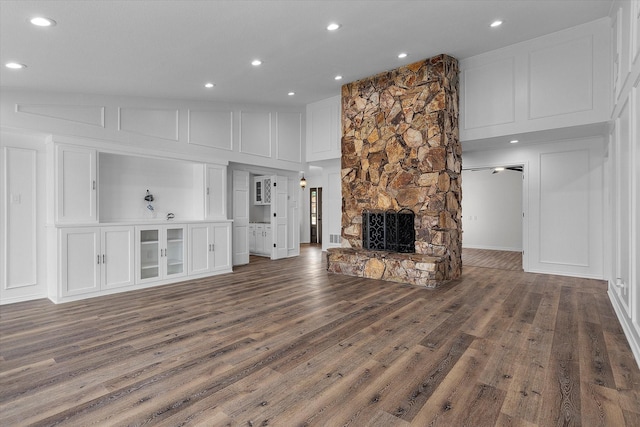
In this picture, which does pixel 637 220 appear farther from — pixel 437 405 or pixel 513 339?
pixel 437 405

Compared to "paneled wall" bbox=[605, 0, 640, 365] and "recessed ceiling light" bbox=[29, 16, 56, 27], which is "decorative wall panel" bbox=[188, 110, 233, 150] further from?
"paneled wall" bbox=[605, 0, 640, 365]

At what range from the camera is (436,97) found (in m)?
5.22

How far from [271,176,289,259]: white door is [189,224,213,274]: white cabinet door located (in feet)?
7.57

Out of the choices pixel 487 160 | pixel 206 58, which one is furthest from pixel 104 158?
pixel 487 160

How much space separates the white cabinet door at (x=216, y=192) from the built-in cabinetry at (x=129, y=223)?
18 millimetres

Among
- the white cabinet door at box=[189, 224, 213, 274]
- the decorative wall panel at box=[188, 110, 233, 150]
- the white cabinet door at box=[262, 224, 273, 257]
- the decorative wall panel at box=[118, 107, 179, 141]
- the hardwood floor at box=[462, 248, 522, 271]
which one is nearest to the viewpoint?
the decorative wall panel at box=[118, 107, 179, 141]

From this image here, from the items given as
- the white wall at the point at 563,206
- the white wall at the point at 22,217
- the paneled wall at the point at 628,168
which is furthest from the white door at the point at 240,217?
the paneled wall at the point at 628,168

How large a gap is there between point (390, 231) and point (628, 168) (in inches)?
126

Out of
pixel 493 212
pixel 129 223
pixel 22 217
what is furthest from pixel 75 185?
pixel 493 212

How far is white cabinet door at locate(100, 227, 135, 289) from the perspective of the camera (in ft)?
14.9

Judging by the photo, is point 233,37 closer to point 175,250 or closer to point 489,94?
point 175,250

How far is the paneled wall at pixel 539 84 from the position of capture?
4.44 metres

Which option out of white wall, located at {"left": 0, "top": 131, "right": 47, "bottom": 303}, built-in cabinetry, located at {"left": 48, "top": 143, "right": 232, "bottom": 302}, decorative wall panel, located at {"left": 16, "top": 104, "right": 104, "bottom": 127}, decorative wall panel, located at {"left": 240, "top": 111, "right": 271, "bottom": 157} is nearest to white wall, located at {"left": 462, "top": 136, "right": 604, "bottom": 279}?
decorative wall panel, located at {"left": 240, "top": 111, "right": 271, "bottom": 157}

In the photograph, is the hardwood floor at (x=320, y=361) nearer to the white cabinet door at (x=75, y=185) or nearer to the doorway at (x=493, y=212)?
the white cabinet door at (x=75, y=185)
